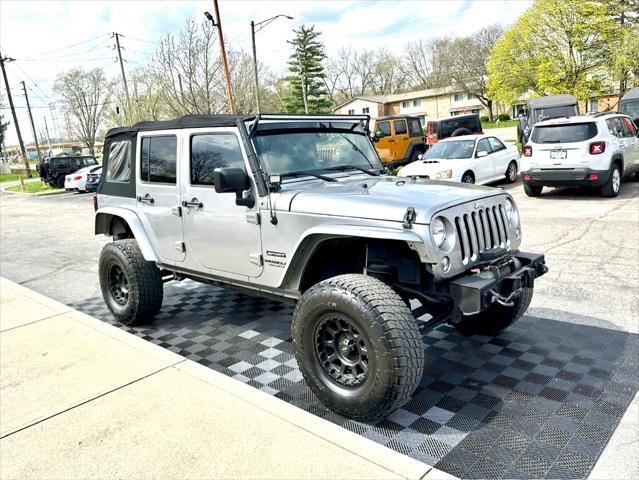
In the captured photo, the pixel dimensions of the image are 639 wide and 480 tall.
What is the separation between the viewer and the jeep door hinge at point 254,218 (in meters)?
3.87

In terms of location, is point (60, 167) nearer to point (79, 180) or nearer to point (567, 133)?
point (79, 180)

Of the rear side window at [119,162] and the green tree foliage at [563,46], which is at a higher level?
the green tree foliage at [563,46]

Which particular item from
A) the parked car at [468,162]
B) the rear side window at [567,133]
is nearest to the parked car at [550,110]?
the parked car at [468,162]

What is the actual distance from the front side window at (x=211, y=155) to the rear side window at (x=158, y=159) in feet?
1.01

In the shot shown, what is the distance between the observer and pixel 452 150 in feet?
44.2

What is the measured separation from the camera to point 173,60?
3209cm

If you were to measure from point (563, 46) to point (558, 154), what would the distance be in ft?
93.6

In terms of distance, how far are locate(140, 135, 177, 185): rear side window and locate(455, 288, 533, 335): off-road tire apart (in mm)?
2874

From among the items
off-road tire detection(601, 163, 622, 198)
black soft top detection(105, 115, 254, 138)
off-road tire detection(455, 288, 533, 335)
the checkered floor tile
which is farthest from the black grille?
off-road tire detection(601, 163, 622, 198)

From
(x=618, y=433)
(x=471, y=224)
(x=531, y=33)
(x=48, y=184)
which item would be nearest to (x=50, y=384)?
(x=471, y=224)

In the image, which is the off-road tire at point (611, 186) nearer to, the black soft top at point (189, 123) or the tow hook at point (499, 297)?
the tow hook at point (499, 297)

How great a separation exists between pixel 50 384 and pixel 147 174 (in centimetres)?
205

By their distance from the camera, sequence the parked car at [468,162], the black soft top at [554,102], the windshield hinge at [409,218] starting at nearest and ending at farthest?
1. the windshield hinge at [409,218]
2. the parked car at [468,162]
3. the black soft top at [554,102]

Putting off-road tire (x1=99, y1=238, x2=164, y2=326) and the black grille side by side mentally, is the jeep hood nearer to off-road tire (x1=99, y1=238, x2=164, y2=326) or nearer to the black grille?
the black grille
